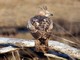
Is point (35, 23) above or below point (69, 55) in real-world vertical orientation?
above

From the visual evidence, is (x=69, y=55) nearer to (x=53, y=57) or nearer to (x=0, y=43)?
(x=53, y=57)

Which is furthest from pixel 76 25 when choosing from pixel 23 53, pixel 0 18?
pixel 23 53

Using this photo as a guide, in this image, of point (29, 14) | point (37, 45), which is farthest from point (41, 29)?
point (29, 14)

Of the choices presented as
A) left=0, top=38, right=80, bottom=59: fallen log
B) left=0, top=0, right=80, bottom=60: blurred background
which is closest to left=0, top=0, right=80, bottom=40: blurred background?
left=0, top=0, right=80, bottom=60: blurred background

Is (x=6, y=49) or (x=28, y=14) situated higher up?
(x=6, y=49)

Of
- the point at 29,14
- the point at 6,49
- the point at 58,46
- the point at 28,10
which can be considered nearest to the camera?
the point at 58,46

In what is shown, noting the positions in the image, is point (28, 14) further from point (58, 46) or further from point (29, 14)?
point (58, 46)

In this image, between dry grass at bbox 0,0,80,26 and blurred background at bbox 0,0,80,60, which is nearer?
blurred background at bbox 0,0,80,60

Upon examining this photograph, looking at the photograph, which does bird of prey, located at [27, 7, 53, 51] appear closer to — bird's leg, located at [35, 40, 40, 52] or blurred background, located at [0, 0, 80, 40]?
bird's leg, located at [35, 40, 40, 52]


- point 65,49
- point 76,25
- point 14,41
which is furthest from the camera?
point 76,25
